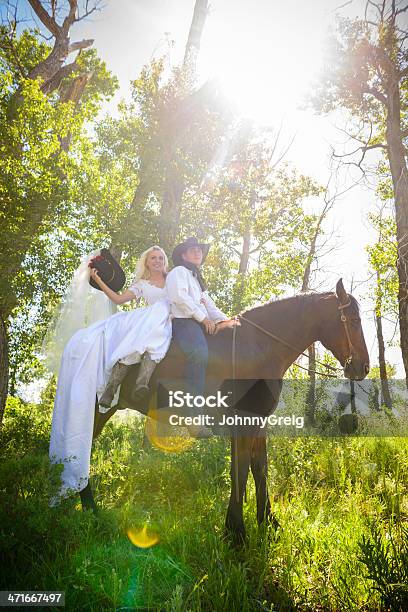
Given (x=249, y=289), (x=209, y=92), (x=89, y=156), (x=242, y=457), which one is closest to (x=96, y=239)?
(x=89, y=156)

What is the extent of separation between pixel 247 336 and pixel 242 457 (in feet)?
4.49

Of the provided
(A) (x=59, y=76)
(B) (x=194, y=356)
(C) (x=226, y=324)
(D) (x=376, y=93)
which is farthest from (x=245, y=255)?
(B) (x=194, y=356)

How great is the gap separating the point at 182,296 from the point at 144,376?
1059 millimetres

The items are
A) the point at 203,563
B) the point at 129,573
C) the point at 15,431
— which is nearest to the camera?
the point at 129,573

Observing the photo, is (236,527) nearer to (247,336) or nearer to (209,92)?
(247,336)

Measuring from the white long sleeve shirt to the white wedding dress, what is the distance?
0.17 metres

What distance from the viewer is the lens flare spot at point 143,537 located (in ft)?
11.4

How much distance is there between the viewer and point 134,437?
915cm

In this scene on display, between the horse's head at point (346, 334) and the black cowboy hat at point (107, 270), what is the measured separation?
3.07 metres

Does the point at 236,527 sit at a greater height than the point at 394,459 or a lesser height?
lesser

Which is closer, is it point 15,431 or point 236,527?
point 236,527

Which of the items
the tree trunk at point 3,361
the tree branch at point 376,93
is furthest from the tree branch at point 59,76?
the tree branch at point 376,93

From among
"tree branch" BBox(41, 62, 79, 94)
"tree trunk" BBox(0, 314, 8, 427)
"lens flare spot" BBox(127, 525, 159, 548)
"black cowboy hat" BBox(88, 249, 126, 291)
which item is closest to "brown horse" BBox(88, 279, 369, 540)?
"lens flare spot" BBox(127, 525, 159, 548)

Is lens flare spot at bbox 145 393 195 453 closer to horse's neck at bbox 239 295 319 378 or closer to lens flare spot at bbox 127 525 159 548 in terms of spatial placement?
lens flare spot at bbox 127 525 159 548
